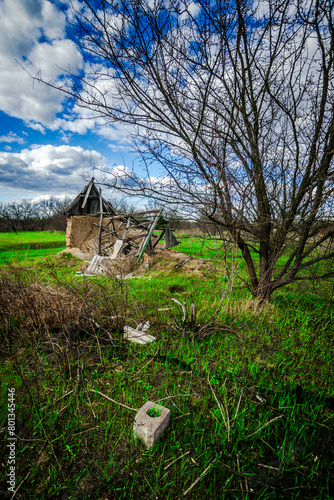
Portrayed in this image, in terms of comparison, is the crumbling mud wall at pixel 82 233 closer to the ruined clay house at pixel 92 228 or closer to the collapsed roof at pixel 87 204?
the ruined clay house at pixel 92 228

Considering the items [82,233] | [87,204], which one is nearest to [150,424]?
[82,233]

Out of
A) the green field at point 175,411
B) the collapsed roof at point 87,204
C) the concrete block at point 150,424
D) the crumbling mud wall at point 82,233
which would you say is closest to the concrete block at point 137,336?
the green field at point 175,411

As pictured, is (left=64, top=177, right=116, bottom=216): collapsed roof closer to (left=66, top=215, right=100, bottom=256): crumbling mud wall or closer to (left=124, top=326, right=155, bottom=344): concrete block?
(left=66, top=215, right=100, bottom=256): crumbling mud wall

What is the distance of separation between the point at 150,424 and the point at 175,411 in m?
0.38

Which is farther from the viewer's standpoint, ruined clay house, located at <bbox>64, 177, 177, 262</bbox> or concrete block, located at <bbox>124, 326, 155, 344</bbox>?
ruined clay house, located at <bbox>64, 177, 177, 262</bbox>

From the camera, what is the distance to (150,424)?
1496 millimetres

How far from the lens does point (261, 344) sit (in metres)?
2.91

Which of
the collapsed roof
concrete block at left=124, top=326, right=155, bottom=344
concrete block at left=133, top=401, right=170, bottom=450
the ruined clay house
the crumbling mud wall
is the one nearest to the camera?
concrete block at left=133, top=401, right=170, bottom=450

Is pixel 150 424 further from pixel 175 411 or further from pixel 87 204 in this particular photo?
pixel 87 204

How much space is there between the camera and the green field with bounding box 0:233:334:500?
1.32 meters

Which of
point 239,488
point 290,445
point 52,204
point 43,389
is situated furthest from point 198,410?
point 52,204

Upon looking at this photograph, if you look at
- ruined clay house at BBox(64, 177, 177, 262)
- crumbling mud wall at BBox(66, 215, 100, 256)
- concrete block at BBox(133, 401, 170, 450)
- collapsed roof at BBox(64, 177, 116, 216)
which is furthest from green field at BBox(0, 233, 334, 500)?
collapsed roof at BBox(64, 177, 116, 216)

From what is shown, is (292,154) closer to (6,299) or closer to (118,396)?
(118,396)

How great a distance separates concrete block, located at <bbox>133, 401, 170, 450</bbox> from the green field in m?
0.07
